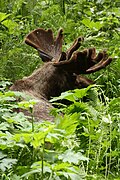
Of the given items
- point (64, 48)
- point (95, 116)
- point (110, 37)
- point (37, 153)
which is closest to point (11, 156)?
point (37, 153)

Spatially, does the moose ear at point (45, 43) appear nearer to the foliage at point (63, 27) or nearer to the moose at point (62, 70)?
the moose at point (62, 70)

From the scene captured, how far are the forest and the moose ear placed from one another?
0.51 metres

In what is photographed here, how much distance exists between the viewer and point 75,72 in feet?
16.6

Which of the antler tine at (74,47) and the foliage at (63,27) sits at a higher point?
the foliage at (63,27)

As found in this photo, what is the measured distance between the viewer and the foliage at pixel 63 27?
5762mm

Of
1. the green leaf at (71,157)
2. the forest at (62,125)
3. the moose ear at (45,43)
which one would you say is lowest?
the green leaf at (71,157)

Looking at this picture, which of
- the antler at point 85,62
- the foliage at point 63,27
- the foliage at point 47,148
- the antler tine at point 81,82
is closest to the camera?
the foliage at point 47,148

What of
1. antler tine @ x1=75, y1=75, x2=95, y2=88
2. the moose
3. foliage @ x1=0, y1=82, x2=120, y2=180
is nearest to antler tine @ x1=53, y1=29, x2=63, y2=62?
the moose

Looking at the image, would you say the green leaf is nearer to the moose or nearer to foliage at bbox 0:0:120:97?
foliage at bbox 0:0:120:97

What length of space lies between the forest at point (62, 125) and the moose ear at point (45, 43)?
1.68 ft

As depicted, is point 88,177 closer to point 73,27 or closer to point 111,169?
point 111,169

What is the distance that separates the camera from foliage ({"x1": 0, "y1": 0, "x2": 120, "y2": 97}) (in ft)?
18.9

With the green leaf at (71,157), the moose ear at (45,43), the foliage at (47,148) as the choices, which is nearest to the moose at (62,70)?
the moose ear at (45,43)

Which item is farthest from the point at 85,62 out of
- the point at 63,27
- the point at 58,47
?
the point at 63,27
